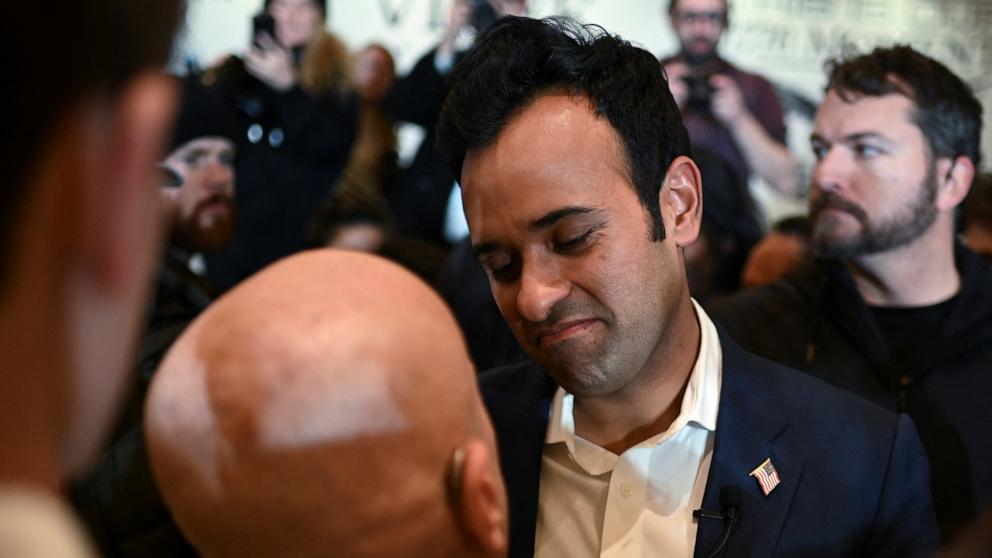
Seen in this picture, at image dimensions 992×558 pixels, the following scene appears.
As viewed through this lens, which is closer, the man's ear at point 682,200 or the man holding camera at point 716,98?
the man's ear at point 682,200

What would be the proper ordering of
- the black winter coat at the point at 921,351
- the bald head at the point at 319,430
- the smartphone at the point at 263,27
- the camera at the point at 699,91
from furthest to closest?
1. the camera at the point at 699,91
2. the smartphone at the point at 263,27
3. the black winter coat at the point at 921,351
4. the bald head at the point at 319,430

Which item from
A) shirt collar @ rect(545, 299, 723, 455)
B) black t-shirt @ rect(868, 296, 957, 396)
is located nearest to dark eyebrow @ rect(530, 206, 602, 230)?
shirt collar @ rect(545, 299, 723, 455)

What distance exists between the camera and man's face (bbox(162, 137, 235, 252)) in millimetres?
3770

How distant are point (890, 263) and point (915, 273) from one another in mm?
76

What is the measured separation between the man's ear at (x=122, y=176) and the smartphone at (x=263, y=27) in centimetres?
417

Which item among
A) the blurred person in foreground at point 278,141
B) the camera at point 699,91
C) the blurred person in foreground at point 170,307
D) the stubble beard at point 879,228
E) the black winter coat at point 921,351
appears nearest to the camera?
the blurred person in foreground at point 170,307

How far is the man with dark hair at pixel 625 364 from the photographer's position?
1865 millimetres

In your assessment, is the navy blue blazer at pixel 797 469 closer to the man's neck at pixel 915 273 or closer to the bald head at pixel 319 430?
the bald head at pixel 319 430

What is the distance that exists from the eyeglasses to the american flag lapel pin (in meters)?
3.63

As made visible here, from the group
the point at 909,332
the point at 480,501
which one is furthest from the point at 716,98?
the point at 480,501

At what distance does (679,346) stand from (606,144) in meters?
0.41

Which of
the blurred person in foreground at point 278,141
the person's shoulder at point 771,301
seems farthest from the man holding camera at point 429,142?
the person's shoulder at point 771,301

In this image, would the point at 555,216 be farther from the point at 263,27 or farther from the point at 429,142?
the point at 263,27

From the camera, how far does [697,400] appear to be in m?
1.99
